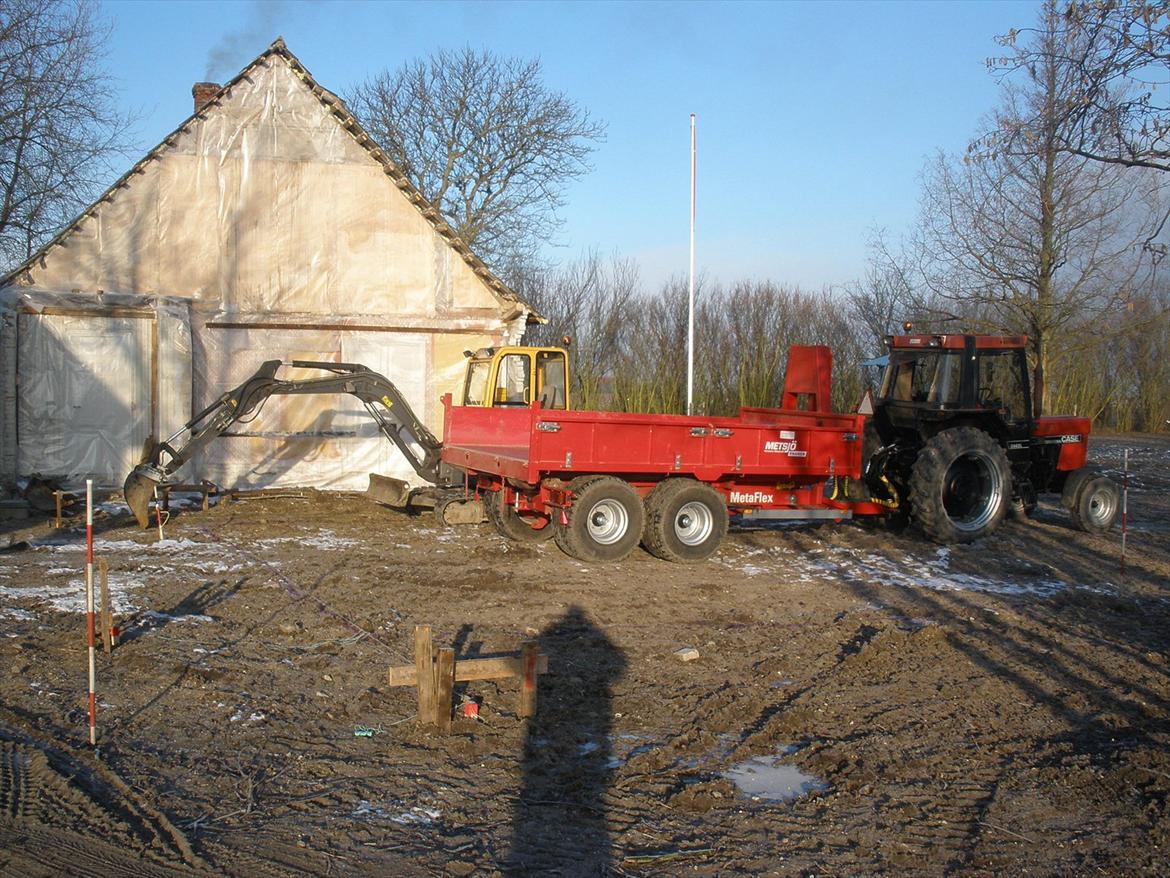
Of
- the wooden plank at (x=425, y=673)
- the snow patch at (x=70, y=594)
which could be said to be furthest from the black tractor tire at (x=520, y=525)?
the wooden plank at (x=425, y=673)

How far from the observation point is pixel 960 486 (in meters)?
13.9

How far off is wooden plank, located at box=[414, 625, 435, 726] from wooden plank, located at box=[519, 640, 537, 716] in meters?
0.57

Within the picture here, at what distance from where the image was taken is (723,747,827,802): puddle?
5664mm

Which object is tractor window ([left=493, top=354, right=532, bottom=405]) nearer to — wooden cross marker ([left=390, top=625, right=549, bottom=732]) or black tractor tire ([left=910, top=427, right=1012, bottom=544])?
black tractor tire ([left=910, top=427, right=1012, bottom=544])

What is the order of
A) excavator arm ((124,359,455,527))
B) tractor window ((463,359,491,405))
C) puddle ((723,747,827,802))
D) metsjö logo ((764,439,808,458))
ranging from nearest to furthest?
puddle ((723,747,827,802)), metsjö logo ((764,439,808,458)), excavator arm ((124,359,455,527)), tractor window ((463,359,491,405))

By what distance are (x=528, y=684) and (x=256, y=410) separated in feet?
32.0

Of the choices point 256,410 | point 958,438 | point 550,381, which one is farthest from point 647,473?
point 256,410

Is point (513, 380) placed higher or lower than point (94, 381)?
higher

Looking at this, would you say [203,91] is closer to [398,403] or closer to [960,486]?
[398,403]

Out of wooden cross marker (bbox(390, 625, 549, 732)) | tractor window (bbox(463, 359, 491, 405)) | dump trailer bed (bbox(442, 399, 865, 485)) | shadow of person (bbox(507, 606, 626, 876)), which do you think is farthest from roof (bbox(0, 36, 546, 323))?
wooden cross marker (bbox(390, 625, 549, 732))

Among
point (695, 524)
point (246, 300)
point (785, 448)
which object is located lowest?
point (695, 524)

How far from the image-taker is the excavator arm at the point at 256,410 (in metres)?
13.5

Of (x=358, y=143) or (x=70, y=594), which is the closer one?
(x=70, y=594)

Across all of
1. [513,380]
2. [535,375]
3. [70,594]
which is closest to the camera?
[70,594]
